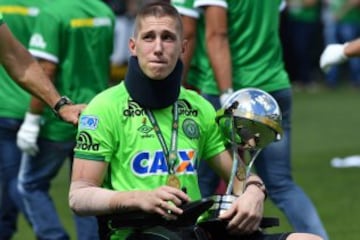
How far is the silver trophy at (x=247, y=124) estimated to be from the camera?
552 centimetres

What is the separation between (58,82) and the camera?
7.93m

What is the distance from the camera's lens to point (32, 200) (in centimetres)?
812

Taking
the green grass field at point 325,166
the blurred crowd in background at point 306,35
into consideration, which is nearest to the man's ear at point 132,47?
the green grass field at point 325,166

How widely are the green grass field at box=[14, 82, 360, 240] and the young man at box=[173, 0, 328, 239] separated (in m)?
1.42

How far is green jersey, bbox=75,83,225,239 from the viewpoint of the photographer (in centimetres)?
565

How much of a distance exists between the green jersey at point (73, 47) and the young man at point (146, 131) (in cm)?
197

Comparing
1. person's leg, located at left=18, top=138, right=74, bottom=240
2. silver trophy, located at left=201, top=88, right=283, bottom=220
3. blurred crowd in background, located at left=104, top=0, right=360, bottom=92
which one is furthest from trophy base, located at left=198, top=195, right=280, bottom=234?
blurred crowd in background, located at left=104, top=0, right=360, bottom=92

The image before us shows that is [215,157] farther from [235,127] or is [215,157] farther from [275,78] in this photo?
[275,78]

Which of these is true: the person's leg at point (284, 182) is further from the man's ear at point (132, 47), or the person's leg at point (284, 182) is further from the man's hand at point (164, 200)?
the man's hand at point (164, 200)

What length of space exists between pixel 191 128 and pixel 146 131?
0.73 feet

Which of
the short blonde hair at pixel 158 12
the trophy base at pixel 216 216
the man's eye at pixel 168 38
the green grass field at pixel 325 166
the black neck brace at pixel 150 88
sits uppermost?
the short blonde hair at pixel 158 12

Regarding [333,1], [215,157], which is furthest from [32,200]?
[333,1]

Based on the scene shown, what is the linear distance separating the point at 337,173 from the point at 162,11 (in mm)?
6840

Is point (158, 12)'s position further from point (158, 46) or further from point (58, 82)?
point (58, 82)
